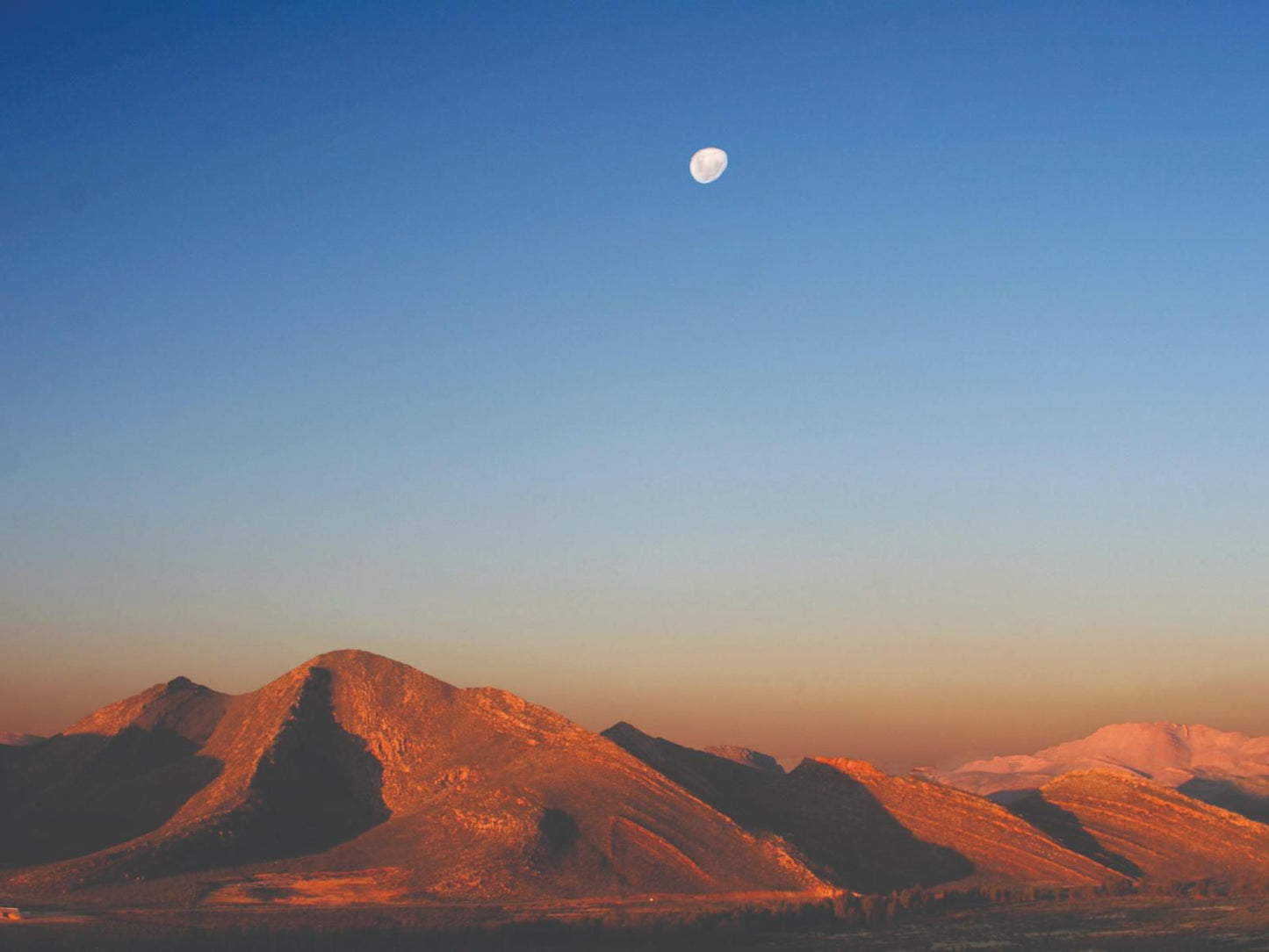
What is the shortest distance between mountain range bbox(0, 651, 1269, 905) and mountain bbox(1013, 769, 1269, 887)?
9.3 inches

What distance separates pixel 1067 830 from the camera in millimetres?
81375

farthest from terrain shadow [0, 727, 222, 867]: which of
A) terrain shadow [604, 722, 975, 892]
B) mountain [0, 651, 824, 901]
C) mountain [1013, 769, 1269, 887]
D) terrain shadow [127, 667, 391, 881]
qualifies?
mountain [1013, 769, 1269, 887]

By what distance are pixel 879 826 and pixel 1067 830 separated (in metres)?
15.7

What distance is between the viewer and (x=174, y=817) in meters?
81.0

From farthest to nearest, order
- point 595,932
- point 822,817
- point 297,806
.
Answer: point 297,806 < point 822,817 < point 595,932

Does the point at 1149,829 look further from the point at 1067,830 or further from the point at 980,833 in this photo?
the point at 980,833

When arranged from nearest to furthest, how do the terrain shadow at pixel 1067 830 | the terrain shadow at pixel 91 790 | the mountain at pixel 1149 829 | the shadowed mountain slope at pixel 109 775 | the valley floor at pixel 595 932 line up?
the valley floor at pixel 595 932 < the terrain shadow at pixel 1067 830 < the mountain at pixel 1149 829 < the terrain shadow at pixel 91 790 < the shadowed mountain slope at pixel 109 775

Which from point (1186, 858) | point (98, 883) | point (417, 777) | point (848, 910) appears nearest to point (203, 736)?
point (417, 777)

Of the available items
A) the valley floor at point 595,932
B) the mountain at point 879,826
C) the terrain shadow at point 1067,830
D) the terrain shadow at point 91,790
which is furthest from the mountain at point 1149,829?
the terrain shadow at point 91,790

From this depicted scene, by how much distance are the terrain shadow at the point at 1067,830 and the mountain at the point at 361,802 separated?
22.9 meters

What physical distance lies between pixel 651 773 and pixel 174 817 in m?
35.4

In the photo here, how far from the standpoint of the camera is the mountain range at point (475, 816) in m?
64.6

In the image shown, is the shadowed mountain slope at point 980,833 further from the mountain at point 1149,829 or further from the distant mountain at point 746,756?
the distant mountain at point 746,756

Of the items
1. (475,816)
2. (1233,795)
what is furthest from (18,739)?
(1233,795)
